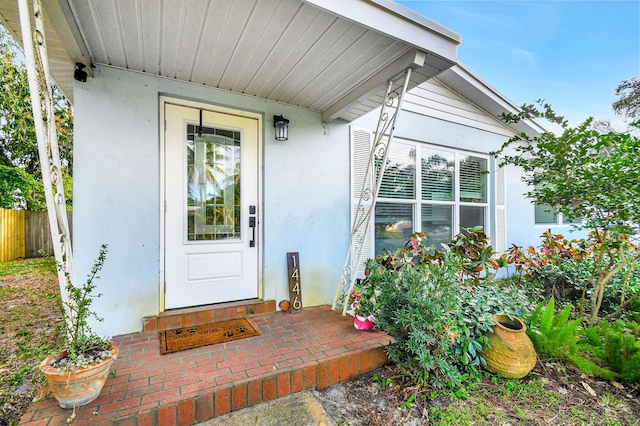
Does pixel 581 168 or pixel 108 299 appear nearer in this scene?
pixel 108 299

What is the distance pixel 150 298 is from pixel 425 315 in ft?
7.69

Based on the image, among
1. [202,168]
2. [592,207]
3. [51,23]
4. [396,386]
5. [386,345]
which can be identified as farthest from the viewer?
[592,207]

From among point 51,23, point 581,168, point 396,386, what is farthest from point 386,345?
point 51,23

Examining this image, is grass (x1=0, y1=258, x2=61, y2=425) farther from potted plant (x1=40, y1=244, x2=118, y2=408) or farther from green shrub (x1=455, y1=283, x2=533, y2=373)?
green shrub (x1=455, y1=283, x2=533, y2=373)

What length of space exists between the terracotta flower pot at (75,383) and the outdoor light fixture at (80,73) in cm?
207

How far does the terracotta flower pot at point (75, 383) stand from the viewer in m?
1.52

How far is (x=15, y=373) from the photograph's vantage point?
7.13 ft

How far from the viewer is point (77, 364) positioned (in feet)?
5.12

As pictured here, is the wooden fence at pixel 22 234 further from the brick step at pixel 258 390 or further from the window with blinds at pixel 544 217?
the window with blinds at pixel 544 217

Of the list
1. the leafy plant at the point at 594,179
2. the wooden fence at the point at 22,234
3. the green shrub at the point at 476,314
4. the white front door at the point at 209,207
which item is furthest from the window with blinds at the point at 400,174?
the wooden fence at the point at 22,234

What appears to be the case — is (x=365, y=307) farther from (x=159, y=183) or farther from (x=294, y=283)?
(x=159, y=183)

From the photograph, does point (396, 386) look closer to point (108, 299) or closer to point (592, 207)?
point (108, 299)

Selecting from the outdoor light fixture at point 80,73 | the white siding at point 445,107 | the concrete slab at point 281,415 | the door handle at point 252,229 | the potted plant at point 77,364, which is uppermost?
the white siding at point 445,107

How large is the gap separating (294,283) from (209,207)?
1213mm
